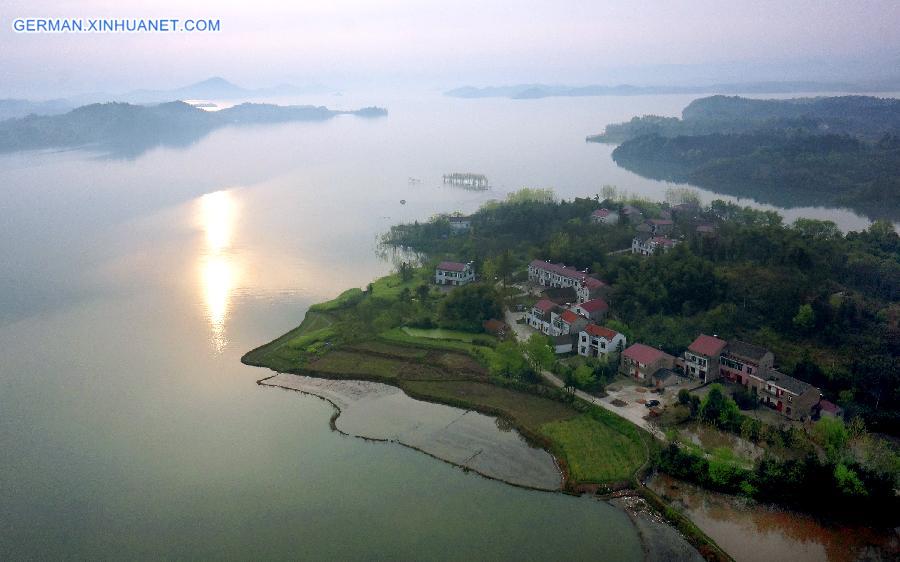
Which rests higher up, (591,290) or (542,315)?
(591,290)

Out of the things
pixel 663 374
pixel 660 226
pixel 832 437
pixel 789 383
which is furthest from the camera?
pixel 660 226

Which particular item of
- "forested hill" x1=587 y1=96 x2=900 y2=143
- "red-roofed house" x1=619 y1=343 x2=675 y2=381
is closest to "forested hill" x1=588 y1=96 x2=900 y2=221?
"forested hill" x1=587 y1=96 x2=900 y2=143

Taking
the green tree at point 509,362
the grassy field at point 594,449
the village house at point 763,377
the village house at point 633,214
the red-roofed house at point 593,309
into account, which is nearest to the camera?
the grassy field at point 594,449

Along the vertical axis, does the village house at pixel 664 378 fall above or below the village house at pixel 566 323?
below

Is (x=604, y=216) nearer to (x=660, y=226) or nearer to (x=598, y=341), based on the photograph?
(x=660, y=226)

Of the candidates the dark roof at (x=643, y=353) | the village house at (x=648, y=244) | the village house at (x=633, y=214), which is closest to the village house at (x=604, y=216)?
the village house at (x=633, y=214)

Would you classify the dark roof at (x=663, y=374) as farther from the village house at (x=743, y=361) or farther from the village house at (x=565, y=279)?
the village house at (x=565, y=279)

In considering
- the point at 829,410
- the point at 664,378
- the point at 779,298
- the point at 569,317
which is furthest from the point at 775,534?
the point at 779,298
